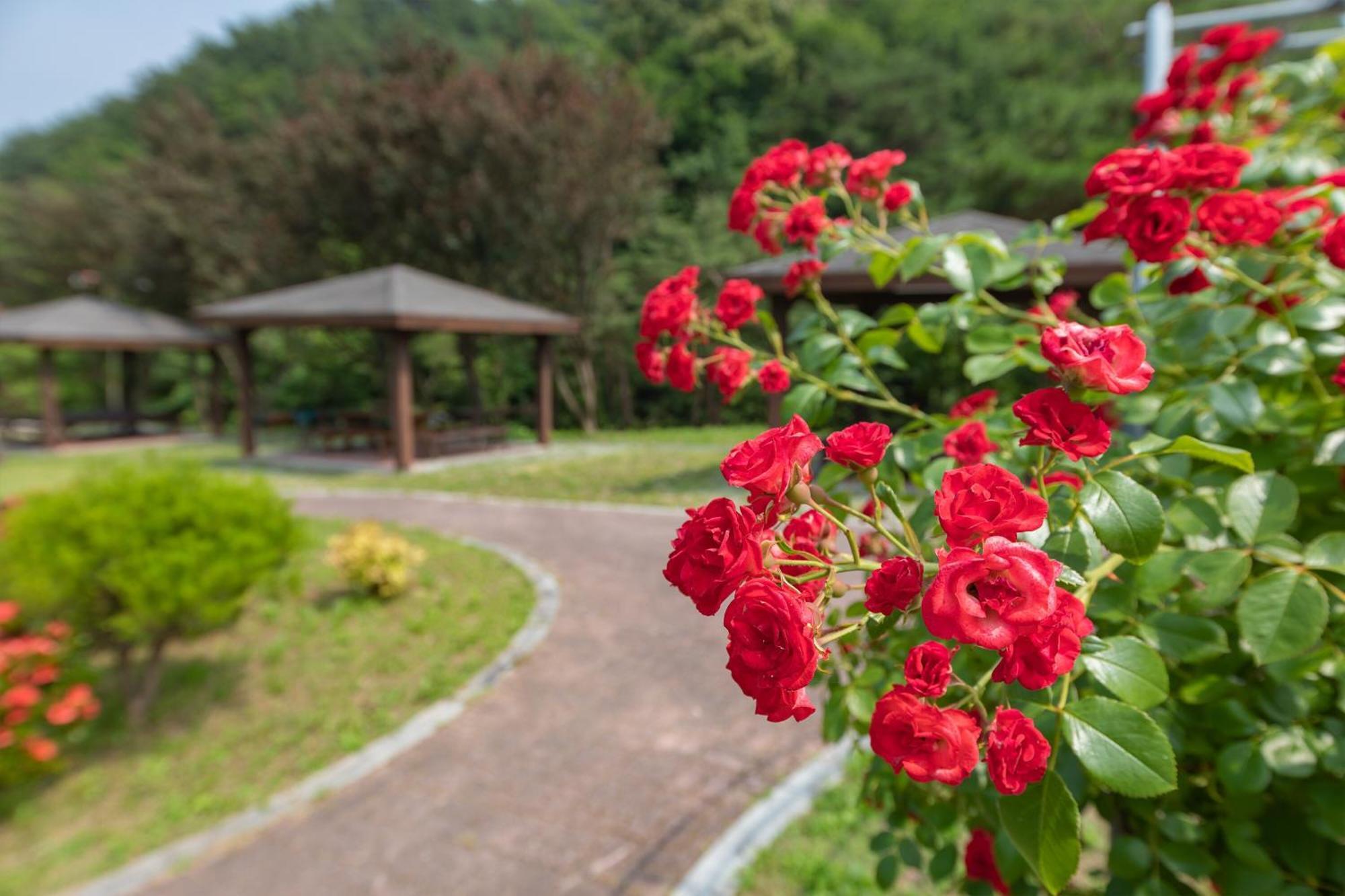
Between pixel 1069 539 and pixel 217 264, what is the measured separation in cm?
2347

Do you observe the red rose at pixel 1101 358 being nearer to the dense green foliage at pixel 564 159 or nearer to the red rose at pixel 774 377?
the red rose at pixel 774 377

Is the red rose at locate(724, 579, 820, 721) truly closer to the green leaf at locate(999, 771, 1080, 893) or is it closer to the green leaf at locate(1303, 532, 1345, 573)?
the green leaf at locate(999, 771, 1080, 893)

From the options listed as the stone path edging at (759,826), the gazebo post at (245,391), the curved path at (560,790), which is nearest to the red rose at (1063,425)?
the stone path edging at (759,826)

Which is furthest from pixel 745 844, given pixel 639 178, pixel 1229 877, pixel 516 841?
pixel 639 178

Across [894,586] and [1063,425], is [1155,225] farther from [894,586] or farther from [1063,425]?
[894,586]

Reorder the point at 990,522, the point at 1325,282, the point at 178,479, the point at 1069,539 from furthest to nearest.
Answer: the point at 178,479 < the point at 1325,282 < the point at 1069,539 < the point at 990,522

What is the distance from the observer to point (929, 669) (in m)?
0.61

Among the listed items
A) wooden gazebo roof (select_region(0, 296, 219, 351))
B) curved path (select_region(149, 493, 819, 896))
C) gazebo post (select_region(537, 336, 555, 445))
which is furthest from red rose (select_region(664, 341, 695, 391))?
wooden gazebo roof (select_region(0, 296, 219, 351))

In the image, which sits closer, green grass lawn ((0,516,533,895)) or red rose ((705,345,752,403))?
red rose ((705,345,752,403))

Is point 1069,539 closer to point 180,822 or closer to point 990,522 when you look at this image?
point 990,522

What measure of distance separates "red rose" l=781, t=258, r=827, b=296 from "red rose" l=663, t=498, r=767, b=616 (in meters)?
0.93

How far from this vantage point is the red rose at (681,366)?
4.47ft

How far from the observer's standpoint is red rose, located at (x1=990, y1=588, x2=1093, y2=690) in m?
0.54

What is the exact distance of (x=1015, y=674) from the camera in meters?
0.57
